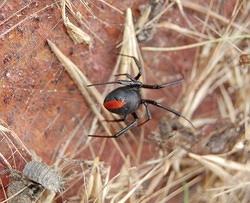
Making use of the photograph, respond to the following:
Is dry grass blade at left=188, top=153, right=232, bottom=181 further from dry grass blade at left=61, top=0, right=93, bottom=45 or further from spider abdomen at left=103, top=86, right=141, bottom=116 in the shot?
dry grass blade at left=61, top=0, right=93, bottom=45

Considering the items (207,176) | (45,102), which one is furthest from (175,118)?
(45,102)

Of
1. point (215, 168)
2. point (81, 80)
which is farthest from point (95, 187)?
point (215, 168)

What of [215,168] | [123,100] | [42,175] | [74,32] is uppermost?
[74,32]

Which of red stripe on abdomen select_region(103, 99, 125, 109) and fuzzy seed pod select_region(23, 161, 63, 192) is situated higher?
red stripe on abdomen select_region(103, 99, 125, 109)

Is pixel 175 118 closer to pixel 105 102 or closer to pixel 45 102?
pixel 105 102

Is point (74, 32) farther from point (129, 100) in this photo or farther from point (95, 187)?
point (95, 187)

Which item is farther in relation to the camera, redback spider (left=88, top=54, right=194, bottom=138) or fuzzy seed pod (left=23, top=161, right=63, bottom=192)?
redback spider (left=88, top=54, right=194, bottom=138)

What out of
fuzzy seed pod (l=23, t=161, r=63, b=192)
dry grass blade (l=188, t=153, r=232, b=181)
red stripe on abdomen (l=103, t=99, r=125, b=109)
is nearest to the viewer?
fuzzy seed pod (l=23, t=161, r=63, b=192)

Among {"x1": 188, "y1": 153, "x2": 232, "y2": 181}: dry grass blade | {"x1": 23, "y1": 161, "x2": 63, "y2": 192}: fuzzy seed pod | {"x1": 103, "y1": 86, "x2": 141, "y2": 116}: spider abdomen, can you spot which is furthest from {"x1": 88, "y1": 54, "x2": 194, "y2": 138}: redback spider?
{"x1": 23, "y1": 161, "x2": 63, "y2": 192}: fuzzy seed pod
